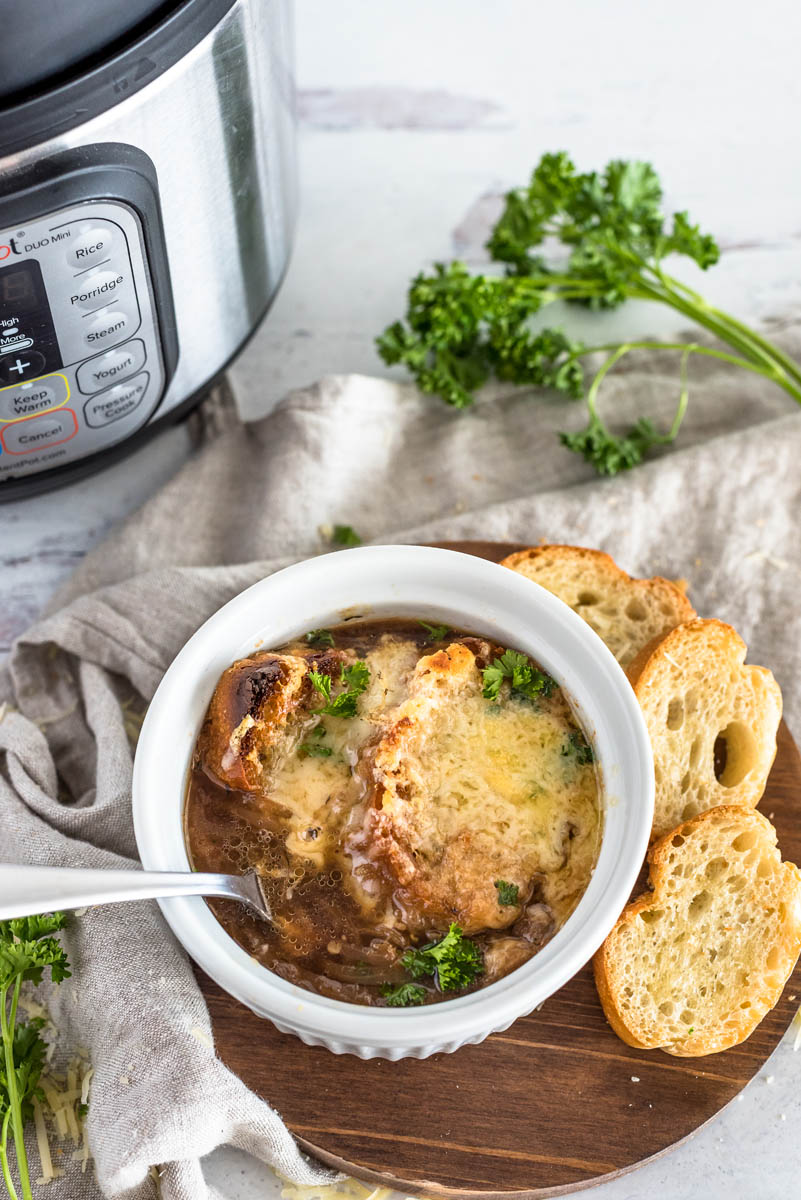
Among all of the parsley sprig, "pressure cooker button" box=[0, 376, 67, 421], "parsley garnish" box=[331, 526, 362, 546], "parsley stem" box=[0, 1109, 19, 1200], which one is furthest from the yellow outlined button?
"parsley stem" box=[0, 1109, 19, 1200]

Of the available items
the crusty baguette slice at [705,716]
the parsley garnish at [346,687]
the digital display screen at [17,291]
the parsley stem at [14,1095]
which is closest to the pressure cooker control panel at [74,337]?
the digital display screen at [17,291]

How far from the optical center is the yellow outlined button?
6.72 feet

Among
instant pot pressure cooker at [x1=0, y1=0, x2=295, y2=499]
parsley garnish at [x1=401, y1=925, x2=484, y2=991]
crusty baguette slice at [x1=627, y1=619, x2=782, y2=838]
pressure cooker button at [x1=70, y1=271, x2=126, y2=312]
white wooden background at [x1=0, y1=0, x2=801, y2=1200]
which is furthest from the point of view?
white wooden background at [x1=0, y1=0, x2=801, y2=1200]

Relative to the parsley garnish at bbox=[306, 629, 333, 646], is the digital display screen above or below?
above

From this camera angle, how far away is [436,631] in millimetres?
2133

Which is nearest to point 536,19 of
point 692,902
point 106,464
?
point 106,464

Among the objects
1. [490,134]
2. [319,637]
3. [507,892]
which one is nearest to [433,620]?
[319,637]

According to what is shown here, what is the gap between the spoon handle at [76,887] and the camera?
5.75 ft

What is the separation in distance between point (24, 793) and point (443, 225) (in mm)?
1673

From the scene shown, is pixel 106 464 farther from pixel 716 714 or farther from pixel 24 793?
pixel 716 714

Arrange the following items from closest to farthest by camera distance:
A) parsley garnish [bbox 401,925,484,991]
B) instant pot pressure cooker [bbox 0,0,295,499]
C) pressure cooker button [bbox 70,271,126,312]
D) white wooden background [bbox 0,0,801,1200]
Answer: instant pot pressure cooker [bbox 0,0,295,499], parsley garnish [bbox 401,925,484,991], pressure cooker button [bbox 70,271,126,312], white wooden background [bbox 0,0,801,1200]

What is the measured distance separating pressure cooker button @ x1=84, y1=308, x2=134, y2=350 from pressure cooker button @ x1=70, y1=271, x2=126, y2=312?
0.09ft

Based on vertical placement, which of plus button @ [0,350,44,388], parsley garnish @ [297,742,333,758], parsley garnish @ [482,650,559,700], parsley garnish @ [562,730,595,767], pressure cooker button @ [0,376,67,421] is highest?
plus button @ [0,350,44,388]

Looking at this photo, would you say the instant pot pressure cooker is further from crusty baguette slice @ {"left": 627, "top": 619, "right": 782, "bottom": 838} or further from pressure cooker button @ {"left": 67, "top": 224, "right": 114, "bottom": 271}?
crusty baguette slice @ {"left": 627, "top": 619, "right": 782, "bottom": 838}
